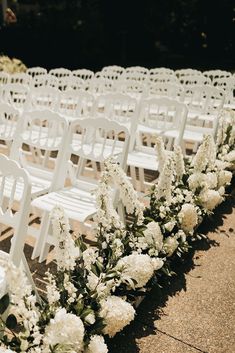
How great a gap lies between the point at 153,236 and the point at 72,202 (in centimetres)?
84

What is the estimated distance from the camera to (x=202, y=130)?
245 inches

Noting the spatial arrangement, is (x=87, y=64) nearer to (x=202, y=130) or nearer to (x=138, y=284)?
(x=202, y=130)

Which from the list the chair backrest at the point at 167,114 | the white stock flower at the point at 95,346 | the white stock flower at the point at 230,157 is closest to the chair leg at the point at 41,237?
the white stock flower at the point at 95,346

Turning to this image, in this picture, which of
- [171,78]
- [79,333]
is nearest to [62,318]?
[79,333]

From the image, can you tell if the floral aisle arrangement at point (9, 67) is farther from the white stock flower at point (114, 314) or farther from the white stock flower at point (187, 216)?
the white stock flower at point (114, 314)

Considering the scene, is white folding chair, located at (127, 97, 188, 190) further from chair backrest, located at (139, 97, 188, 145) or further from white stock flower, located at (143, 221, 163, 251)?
white stock flower, located at (143, 221, 163, 251)

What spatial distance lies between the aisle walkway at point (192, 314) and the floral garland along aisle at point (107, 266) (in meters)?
0.24

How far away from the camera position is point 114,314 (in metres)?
2.55

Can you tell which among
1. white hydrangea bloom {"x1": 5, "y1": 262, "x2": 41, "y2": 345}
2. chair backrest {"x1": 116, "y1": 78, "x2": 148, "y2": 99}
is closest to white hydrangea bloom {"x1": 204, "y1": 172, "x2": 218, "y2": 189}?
white hydrangea bloom {"x1": 5, "y1": 262, "x2": 41, "y2": 345}

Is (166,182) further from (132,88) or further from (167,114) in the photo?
(132,88)

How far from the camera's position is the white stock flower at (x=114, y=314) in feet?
Result: 8.31

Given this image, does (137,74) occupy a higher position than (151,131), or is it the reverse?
(137,74)

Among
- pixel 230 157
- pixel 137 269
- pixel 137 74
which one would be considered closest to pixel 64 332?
pixel 137 269

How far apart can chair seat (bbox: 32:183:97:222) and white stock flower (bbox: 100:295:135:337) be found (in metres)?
0.86
